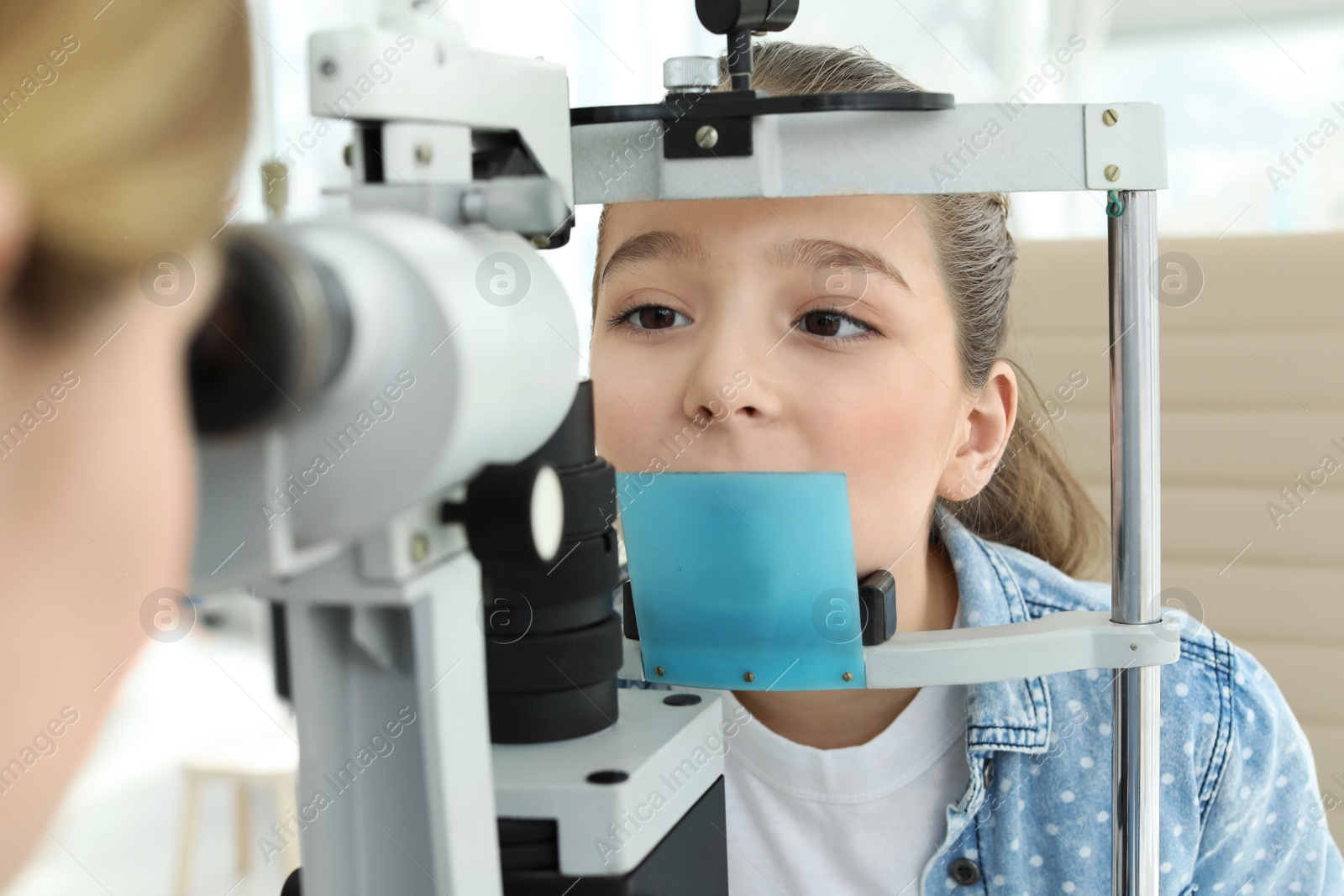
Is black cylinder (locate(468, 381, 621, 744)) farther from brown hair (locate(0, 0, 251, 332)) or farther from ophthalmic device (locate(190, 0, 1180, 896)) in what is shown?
brown hair (locate(0, 0, 251, 332))

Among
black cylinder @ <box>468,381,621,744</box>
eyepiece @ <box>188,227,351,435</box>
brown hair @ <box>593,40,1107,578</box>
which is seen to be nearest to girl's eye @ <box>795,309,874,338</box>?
brown hair @ <box>593,40,1107,578</box>

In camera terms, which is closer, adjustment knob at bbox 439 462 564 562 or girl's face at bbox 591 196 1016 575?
adjustment knob at bbox 439 462 564 562

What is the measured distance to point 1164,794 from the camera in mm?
1019

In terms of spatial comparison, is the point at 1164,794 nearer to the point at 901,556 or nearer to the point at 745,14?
the point at 901,556

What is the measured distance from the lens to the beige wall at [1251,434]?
154 centimetres

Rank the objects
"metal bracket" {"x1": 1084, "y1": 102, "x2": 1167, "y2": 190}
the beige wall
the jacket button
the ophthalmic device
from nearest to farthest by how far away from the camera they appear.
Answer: the ophthalmic device, "metal bracket" {"x1": 1084, "y1": 102, "x2": 1167, "y2": 190}, the jacket button, the beige wall

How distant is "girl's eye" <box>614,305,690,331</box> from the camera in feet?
3.06

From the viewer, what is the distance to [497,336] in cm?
39

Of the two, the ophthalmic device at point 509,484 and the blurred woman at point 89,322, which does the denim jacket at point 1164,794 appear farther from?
the blurred woman at point 89,322

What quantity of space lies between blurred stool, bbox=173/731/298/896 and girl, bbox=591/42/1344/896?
1.34m

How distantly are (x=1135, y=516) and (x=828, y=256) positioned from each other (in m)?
0.29

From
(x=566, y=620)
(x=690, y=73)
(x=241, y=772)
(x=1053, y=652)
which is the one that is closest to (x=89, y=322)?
(x=566, y=620)

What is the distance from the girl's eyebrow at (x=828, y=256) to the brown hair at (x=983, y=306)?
0.27ft

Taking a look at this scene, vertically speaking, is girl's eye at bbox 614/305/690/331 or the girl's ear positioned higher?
girl's eye at bbox 614/305/690/331
